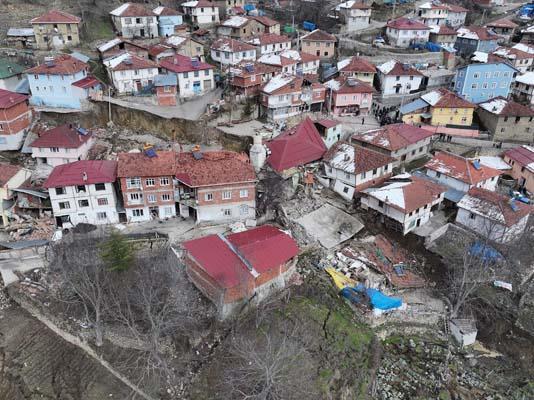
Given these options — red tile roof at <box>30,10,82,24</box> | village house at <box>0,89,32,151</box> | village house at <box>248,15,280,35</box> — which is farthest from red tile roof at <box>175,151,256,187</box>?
village house at <box>248,15,280,35</box>

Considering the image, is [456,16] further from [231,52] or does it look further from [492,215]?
[492,215]

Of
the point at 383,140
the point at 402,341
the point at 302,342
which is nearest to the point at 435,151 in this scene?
the point at 383,140

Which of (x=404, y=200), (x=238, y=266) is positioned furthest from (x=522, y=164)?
(x=238, y=266)

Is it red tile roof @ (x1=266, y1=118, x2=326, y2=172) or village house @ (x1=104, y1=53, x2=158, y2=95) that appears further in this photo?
village house @ (x1=104, y1=53, x2=158, y2=95)

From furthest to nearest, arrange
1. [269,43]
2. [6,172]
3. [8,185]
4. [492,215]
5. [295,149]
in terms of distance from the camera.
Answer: [269,43]
[295,149]
[492,215]
[6,172]
[8,185]

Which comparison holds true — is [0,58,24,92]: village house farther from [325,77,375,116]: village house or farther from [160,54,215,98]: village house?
[325,77,375,116]: village house

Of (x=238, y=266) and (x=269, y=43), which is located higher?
(x=269, y=43)
